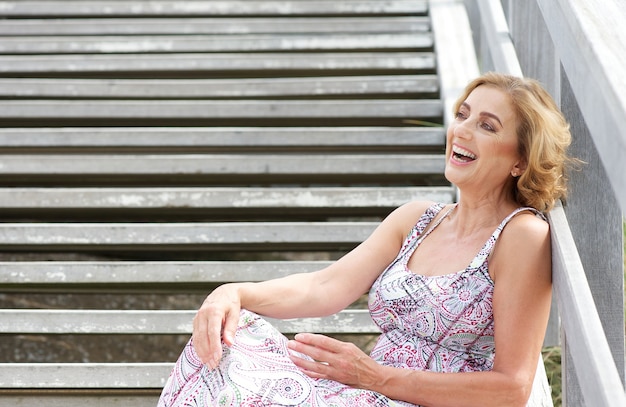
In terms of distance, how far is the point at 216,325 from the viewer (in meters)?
2.05

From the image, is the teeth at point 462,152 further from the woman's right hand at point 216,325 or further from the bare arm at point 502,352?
the woman's right hand at point 216,325

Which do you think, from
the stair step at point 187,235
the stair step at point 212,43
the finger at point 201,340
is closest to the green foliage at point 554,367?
the stair step at point 187,235

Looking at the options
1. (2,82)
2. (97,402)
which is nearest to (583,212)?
(97,402)

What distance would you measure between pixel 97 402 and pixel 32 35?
7.58ft

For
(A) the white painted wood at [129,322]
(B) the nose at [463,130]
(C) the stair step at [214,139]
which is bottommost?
(A) the white painted wood at [129,322]

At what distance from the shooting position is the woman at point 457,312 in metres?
1.99

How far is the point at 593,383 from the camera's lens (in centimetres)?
162

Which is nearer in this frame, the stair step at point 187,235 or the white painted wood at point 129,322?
the white painted wood at point 129,322

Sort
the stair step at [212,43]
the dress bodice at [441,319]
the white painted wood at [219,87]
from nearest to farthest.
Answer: the dress bodice at [441,319]
the white painted wood at [219,87]
the stair step at [212,43]

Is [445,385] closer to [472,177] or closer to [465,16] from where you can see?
[472,177]

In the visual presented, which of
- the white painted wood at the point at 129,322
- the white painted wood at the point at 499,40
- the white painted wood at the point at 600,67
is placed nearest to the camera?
the white painted wood at the point at 600,67

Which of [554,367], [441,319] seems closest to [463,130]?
[441,319]

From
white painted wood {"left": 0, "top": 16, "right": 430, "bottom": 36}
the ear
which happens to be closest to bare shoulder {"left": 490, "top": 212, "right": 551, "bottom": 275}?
the ear

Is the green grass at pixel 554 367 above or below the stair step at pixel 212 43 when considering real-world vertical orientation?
below
